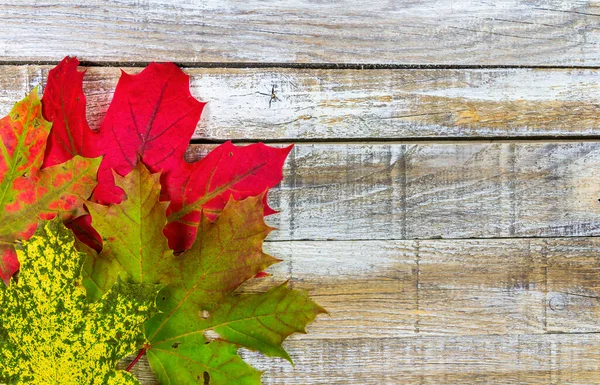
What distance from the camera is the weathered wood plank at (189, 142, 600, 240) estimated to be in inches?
34.8

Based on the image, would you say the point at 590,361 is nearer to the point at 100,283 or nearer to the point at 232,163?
the point at 232,163

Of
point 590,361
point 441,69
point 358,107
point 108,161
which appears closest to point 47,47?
point 108,161

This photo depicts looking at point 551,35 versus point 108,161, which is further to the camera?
point 551,35

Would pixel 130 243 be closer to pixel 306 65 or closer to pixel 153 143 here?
pixel 153 143

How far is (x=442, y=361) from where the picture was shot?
0.90 meters

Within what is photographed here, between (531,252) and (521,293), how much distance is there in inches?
2.9

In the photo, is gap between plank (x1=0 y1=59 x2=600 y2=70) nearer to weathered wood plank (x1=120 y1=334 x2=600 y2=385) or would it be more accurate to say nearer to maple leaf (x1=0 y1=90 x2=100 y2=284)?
maple leaf (x1=0 y1=90 x2=100 y2=284)

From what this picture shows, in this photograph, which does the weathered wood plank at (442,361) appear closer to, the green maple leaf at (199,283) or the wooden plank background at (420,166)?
the wooden plank background at (420,166)

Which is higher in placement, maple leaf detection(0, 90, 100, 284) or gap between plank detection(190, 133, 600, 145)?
gap between plank detection(190, 133, 600, 145)

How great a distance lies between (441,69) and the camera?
889mm

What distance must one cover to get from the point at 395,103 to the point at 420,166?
0.11 metres

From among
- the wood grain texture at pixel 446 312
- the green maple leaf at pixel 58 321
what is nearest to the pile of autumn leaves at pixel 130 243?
the green maple leaf at pixel 58 321

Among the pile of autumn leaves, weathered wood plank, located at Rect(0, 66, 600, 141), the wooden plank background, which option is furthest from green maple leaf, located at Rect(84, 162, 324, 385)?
weathered wood plank, located at Rect(0, 66, 600, 141)

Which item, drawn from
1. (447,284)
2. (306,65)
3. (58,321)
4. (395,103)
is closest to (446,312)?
(447,284)
